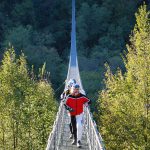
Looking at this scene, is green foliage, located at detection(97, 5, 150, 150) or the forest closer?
green foliage, located at detection(97, 5, 150, 150)

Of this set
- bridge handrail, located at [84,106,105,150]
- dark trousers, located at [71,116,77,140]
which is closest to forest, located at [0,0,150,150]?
bridge handrail, located at [84,106,105,150]

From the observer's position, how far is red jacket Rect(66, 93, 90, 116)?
33.2 feet

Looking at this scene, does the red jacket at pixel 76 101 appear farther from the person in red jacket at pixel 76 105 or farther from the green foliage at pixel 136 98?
the green foliage at pixel 136 98

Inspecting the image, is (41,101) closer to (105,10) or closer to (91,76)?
(91,76)

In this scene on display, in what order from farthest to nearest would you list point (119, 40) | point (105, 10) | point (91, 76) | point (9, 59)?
point (105, 10)
point (119, 40)
point (91, 76)
point (9, 59)

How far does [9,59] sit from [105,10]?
40219 millimetres

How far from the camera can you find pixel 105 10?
5712 cm

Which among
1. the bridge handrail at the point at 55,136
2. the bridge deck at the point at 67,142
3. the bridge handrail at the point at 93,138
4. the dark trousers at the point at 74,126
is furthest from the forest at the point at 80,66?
the dark trousers at the point at 74,126

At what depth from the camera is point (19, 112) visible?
736 inches

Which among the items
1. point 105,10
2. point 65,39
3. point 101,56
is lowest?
point 101,56

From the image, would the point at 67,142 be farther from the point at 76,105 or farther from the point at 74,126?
the point at 76,105

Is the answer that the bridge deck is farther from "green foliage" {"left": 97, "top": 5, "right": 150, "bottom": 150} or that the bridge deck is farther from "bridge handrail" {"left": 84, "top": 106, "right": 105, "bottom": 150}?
"green foliage" {"left": 97, "top": 5, "right": 150, "bottom": 150}

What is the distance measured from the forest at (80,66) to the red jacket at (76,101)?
4.81 m

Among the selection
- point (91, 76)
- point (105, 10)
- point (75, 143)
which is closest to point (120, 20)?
point (105, 10)
